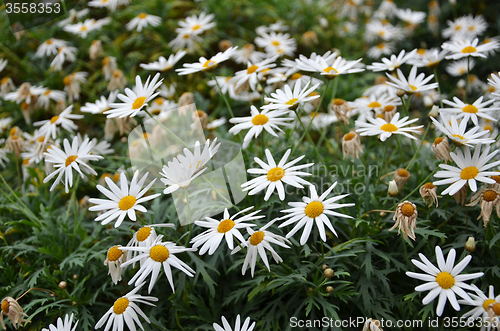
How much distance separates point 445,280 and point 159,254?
3.58 feet

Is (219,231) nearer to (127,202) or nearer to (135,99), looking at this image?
(127,202)

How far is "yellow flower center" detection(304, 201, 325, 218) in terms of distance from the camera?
147 centimetres

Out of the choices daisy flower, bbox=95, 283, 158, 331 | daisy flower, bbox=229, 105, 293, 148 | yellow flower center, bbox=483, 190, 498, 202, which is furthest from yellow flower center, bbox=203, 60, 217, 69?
yellow flower center, bbox=483, 190, 498, 202

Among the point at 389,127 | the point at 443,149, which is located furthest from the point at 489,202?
the point at 389,127

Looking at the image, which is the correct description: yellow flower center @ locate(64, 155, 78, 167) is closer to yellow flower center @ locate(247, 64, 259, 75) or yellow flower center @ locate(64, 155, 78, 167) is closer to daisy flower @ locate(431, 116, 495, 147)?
yellow flower center @ locate(247, 64, 259, 75)

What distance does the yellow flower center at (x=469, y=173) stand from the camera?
1.51 meters

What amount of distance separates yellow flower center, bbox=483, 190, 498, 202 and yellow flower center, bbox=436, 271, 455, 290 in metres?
0.37

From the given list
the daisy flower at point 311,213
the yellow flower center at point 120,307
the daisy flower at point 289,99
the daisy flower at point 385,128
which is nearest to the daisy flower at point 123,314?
the yellow flower center at point 120,307

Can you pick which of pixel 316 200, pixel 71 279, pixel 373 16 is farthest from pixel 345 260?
pixel 373 16

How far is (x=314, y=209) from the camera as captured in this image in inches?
57.9

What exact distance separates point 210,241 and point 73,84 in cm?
215

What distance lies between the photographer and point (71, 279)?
205 centimetres

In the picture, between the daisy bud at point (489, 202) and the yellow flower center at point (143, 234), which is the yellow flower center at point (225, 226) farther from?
the daisy bud at point (489, 202)

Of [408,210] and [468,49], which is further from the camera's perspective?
[468,49]
